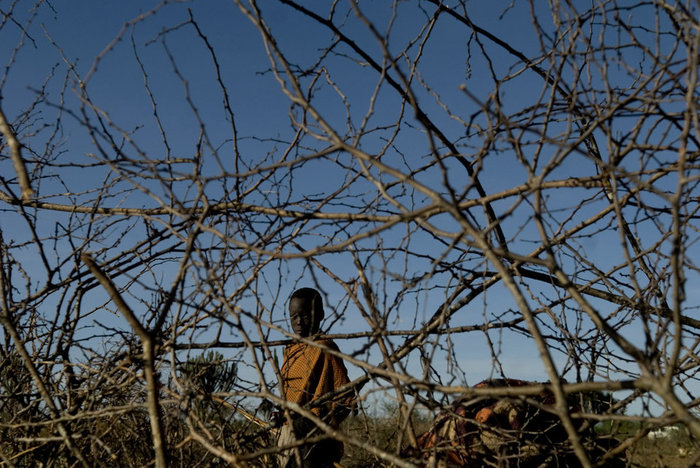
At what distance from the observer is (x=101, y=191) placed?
2891mm

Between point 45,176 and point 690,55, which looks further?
point 45,176

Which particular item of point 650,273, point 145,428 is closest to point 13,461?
point 145,428

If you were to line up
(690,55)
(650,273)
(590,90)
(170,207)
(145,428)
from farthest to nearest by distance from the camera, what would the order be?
1. (145,428)
2. (650,273)
3. (170,207)
4. (590,90)
5. (690,55)

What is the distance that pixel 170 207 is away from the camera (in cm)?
224

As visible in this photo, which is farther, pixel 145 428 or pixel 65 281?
pixel 145 428

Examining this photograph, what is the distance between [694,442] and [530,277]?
98 cm

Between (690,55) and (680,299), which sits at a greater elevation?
(690,55)

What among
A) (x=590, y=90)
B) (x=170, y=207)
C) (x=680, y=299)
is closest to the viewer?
(x=680, y=299)

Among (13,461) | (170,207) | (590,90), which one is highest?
(590,90)

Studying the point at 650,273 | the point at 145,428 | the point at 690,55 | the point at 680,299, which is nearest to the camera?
the point at 680,299

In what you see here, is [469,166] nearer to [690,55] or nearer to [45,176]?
[690,55]

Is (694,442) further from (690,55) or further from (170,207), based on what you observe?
(170,207)

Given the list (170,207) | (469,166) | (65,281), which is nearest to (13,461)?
(65,281)

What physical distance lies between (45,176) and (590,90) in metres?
2.75
